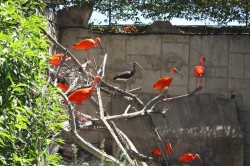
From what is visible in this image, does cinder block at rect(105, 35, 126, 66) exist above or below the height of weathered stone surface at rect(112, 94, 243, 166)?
above

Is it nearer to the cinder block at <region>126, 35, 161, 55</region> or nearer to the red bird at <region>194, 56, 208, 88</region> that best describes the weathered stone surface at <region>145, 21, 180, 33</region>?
the cinder block at <region>126, 35, 161, 55</region>

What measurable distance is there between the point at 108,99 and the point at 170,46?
4.22ft

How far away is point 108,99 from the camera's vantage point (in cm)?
827

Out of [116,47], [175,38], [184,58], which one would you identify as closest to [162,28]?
[175,38]

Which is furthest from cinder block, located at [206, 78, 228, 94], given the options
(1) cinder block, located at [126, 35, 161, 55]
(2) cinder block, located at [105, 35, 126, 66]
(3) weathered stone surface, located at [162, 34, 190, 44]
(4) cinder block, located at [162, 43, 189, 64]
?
(2) cinder block, located at [105, 35, 126, 66]

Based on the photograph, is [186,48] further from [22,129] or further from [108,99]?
[22,129]

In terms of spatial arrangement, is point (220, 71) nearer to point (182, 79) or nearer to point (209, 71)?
point (209, 71)

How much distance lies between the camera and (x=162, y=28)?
8328 millimetres

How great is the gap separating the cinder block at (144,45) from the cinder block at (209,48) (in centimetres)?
55

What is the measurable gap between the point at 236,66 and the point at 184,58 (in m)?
0.83

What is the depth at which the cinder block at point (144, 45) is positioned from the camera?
27.3 ft

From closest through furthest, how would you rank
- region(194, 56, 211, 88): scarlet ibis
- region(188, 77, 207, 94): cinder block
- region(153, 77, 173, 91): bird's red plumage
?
1. region(153, 77, 173, 91): bird's red plumage
2. region(194, 56, 211, 88): scarlet ibis
3. region(188, 77, 207, 94): cinder block

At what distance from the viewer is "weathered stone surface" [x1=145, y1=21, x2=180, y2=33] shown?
327 inches

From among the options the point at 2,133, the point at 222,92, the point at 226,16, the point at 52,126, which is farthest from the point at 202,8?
→ the point at 2,133
